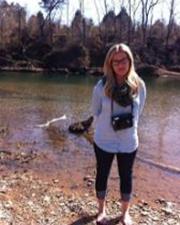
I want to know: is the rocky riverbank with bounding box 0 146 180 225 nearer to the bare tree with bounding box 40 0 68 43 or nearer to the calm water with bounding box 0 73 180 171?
the calm water with bounding box 0 73 180 171

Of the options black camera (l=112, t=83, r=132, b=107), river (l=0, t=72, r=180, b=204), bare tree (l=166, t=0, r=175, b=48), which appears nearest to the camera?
black camera (l=112, t=83, r=132, b=107)

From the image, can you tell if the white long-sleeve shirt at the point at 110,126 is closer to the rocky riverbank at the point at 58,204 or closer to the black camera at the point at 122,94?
the black camera at the point at 122,94

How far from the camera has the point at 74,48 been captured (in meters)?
51.2

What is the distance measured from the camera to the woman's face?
200 inches

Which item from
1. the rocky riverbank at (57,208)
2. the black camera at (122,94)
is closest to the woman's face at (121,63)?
the black camera at (122,94)

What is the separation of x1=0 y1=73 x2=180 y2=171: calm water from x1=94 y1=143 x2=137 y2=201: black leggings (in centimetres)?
578

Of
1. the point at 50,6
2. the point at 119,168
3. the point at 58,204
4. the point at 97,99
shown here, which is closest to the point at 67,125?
the point at 58,204

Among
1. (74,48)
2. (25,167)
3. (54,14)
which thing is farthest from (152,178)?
(54,14)

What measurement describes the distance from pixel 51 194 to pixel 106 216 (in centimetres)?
139

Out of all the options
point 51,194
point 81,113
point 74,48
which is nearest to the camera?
point 51,194

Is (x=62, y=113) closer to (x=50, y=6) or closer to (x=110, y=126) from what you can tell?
(x=110, y=126)

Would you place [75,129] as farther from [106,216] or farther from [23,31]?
[23,31]

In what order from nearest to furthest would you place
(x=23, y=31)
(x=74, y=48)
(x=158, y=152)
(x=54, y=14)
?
(x=158, y=152) → (x=74, y=48) → (x=23, y=31) → (x=54, y=14)

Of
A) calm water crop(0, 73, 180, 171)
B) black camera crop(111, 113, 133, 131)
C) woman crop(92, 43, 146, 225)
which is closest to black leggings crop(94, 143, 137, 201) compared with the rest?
woman crop(92, 43, 146, 225)
